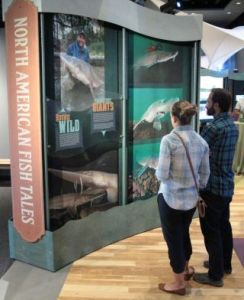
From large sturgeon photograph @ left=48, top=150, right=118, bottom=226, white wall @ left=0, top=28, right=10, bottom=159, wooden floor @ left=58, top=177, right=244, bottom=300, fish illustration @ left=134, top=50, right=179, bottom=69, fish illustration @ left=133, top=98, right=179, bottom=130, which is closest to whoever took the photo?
wooden floor @ left=58, top=177, right=244, bottom=300

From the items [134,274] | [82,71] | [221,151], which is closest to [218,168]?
[221,151]

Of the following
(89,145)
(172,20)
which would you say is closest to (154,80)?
(172,20)

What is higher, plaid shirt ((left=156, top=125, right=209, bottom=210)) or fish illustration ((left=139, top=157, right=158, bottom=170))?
plaid shirt ((left=156, top=125, right=209, bottom=210))

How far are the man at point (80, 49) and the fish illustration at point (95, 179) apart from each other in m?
0.96

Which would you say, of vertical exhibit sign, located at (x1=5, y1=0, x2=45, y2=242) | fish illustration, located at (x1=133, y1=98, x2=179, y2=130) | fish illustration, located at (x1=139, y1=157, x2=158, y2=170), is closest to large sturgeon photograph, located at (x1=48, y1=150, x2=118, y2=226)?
vertical exhibit sign, located at (x1=5, y1=0, x2=45, y2=242)

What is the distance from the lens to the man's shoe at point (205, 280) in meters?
3.01

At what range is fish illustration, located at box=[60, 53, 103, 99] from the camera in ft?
10.4

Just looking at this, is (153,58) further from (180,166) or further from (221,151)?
(180,166)

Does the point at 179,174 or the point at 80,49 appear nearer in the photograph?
the point at 179,174

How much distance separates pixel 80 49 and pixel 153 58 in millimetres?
992

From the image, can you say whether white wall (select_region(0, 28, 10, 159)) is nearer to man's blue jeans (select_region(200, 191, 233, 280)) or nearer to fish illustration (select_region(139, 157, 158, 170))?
fish illustration (select_region(139, 157, 158, 170))

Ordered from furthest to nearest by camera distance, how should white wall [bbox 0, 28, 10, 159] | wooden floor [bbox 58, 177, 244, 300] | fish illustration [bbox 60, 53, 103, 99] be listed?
white wall [bbox 0, 28, 10, 159] < fish illustration [bbox 60, 53, 103, 99] < wooden floor [bbox 58, 177, 244, 300]

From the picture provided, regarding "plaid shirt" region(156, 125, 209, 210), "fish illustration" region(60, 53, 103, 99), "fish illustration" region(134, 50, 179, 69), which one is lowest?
"plaid shirt" region(156, 125, 209, 210)

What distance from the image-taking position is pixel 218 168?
→ 2.82m
